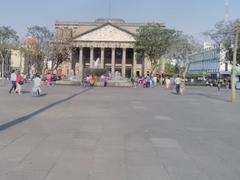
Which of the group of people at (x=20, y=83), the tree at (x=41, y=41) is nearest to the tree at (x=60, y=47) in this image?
the tree at (x=41, y=41)

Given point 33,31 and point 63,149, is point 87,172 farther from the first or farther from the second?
point 33,31

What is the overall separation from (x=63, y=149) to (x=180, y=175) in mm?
3193

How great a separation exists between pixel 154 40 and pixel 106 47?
3247 centimetres

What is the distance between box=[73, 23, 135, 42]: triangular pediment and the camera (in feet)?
449

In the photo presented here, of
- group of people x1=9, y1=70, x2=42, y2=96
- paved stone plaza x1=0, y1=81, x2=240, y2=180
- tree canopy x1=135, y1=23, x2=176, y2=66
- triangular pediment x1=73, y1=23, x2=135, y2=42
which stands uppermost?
triangular pediment x1=73, y1=23, x2=135, y2=42

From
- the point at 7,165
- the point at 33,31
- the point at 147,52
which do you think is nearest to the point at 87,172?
the point at 7,165

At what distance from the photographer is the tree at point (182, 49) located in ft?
340

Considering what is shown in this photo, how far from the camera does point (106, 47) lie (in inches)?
5512

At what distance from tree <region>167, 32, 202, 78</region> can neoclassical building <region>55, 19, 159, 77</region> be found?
24467mm

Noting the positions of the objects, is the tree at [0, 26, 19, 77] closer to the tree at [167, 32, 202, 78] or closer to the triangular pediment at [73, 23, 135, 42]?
the triangular pediment at [73, 23, 135, 42]

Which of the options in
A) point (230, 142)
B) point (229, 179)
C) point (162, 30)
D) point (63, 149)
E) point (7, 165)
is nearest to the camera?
point (229, 179)

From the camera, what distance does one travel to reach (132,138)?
43.5 ft

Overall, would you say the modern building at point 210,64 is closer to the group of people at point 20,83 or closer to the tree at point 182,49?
the tree at point 182,49

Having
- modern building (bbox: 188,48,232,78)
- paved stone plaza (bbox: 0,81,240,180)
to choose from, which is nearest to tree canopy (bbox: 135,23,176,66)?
modern building (bbox: 188,48,232,78)
